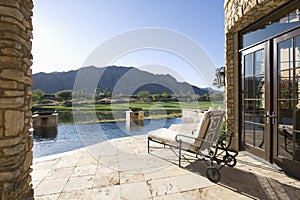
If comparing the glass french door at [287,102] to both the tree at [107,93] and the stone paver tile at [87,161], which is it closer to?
the stone paver tile at [87,161]

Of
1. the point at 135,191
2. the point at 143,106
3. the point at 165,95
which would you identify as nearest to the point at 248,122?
the point at 135,191

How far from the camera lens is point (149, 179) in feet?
8.46

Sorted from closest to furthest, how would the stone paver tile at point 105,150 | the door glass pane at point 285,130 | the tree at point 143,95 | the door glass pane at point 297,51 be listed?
the door glass pane at point 297,51
the door glass pane at point 285,130
the stone paver tile at point 105,150
the tree at point 143,95

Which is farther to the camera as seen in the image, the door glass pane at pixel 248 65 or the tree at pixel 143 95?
the tree at pixel 143 95

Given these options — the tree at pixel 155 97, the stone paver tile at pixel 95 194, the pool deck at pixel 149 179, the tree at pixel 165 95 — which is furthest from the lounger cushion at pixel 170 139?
the tree at pixel 165 95

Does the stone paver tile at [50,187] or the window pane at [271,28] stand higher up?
the window pane at [271,28]

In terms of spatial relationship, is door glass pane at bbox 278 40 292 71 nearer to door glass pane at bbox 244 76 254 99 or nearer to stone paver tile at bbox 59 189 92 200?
door glass pane at bbox 244 76 254 99

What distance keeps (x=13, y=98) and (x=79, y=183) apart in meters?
1.46

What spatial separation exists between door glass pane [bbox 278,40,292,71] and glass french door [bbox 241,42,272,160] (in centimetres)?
21

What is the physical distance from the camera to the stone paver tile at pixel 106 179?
2.43m

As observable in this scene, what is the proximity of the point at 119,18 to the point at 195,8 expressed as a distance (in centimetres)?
252

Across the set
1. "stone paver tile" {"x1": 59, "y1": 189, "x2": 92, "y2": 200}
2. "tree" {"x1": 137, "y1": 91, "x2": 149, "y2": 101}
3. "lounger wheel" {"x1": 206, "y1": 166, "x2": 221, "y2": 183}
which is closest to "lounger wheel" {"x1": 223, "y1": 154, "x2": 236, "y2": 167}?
"lounger wheel" {"x1": 206, "y1": 166, "x2": 221, "y2": 183}

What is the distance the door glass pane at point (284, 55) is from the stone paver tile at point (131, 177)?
276 cm

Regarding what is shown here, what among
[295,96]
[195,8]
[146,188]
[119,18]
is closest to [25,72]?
[146,188]
